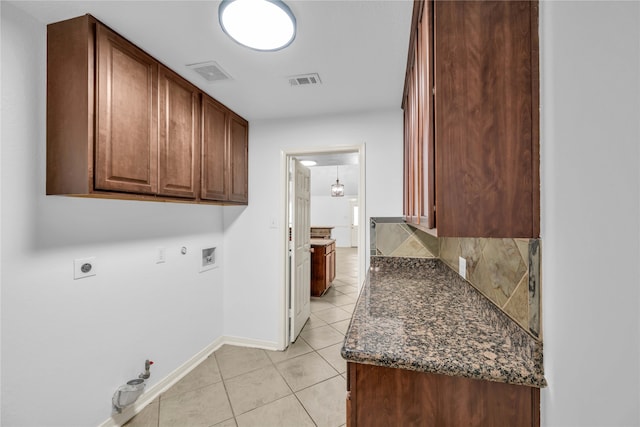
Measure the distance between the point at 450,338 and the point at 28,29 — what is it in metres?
2.39

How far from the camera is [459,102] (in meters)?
0.86

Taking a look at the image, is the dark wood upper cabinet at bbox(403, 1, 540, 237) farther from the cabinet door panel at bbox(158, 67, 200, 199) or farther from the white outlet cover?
the white outlet cover

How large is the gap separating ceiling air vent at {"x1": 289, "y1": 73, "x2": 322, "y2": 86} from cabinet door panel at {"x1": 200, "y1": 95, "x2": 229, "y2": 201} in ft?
2.47

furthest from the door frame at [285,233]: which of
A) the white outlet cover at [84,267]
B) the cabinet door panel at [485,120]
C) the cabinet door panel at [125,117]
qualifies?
the cabinet door panel at [485,120]

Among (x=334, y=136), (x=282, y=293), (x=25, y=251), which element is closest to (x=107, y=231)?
(x=25, y=251)

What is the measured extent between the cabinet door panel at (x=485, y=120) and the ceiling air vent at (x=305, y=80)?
1249 mm

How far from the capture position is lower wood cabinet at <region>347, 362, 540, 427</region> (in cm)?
83

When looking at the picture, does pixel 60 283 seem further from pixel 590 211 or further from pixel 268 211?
pixel 590 211

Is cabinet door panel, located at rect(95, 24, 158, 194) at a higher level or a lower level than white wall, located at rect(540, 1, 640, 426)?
higher

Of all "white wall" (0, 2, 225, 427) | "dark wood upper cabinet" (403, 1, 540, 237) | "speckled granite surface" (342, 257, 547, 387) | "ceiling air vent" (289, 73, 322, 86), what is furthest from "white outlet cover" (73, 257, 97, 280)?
"dark wood upper cabinet" (403, 1, 540, 237)

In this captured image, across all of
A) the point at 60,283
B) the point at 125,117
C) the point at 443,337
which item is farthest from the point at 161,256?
the point at 443,337

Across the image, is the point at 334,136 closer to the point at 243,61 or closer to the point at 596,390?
the point at 243,61

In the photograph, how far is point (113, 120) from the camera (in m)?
1.50

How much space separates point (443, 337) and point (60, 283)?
1.94 m
